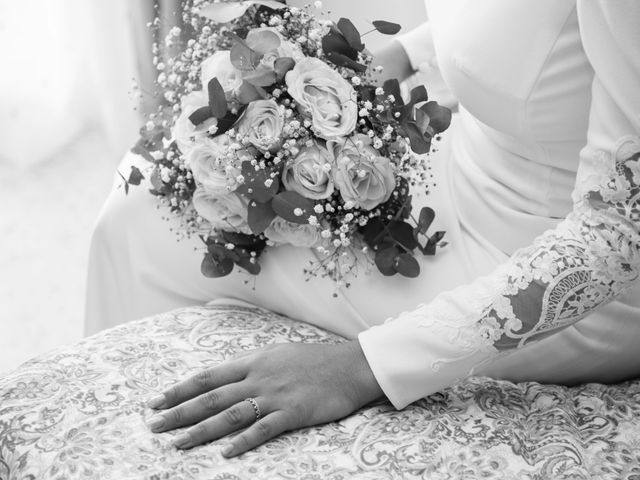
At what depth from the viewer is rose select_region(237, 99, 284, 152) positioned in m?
1.14

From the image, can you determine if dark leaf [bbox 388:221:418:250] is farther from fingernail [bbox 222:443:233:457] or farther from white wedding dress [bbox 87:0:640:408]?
fingernail [bbox 222:443:233:457]

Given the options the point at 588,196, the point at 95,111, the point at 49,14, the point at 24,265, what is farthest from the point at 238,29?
the point at 95,111

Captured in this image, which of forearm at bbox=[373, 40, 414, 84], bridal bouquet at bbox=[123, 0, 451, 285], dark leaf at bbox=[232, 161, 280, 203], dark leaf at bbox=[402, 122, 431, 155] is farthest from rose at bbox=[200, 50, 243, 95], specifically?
forearm at bbox=[373, 40, 414, 84]

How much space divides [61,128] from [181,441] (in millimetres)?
2418

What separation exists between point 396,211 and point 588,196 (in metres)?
0.33

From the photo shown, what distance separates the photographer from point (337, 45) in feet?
3.96

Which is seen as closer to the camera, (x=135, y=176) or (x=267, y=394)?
(x=267, y=394)

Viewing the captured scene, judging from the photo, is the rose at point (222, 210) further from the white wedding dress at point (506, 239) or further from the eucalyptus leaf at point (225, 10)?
the eucalyptus leaf at point (225, 10)

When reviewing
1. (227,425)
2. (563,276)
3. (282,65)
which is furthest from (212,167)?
(563,276)

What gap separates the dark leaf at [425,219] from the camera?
124 centimetres

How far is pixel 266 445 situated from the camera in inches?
38.2

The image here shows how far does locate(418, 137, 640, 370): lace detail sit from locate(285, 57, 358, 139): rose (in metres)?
0.27

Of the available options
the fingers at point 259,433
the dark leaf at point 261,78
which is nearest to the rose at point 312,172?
the dark leaf at point 261,78

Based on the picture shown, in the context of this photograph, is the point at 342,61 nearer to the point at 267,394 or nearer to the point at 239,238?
the point at 239,238
